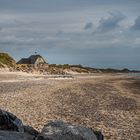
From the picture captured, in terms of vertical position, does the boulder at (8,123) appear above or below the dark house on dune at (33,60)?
below

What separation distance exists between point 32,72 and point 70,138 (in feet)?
315

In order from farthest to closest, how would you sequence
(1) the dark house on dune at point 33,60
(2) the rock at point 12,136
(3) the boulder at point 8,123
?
(1) the dark house on dune at point 33,60 < (3) the boulder at point 8,123 < (2) the rock at point 12,136

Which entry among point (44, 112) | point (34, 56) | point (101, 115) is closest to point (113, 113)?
point (101, 115)

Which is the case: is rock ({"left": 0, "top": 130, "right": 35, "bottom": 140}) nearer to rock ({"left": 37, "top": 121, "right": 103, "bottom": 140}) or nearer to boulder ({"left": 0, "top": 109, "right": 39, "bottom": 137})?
rock ({"left": 37, "top": 121, "right": 103, "bottom": 140})

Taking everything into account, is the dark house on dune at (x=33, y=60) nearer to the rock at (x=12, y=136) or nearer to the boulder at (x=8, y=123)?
the boulder at (x=8, y=123)

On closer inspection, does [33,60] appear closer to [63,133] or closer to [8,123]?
[8,123]

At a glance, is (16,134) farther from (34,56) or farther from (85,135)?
(34,56)

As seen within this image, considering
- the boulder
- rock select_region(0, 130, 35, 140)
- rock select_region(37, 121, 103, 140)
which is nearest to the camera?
rock select_region(0, 130, 35, 140)

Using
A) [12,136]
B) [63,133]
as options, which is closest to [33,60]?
[63,133]

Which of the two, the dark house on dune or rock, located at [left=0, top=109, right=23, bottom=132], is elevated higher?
the dark house on dune

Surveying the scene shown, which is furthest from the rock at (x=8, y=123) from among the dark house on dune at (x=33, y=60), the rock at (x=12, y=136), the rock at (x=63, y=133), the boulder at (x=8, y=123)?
the dark house on dune at (x=33, y=60)

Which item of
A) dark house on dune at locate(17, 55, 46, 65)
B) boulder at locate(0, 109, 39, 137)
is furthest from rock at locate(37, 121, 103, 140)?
dark house on dune at locate(17, 55, 46, 65)

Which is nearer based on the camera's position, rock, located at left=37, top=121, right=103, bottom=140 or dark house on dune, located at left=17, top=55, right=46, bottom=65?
rock, located at left=37, top=121, right=103, bottom=140

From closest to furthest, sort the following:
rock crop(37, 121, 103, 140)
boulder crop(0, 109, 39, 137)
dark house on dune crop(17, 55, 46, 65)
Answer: rock crop(37, 121, 103, 140)
boulder crop(0, 109, 39, 137)
dark house on dune crop(17, 55, 46, 65)
